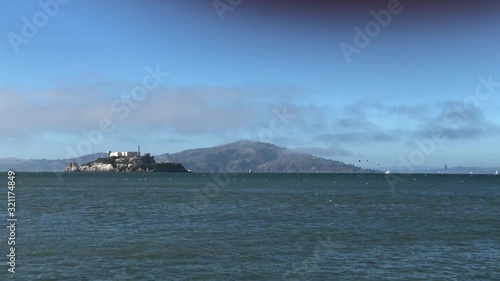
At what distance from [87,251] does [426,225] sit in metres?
41.4

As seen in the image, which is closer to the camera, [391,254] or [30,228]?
[391,254]

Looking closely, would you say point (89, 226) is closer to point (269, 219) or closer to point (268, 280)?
point (269, 219)

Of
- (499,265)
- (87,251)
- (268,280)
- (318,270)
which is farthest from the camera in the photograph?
(87,251)

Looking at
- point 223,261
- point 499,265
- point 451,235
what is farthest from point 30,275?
point 451,235

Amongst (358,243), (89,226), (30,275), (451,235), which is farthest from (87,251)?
(451,235)

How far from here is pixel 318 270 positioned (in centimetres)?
3241

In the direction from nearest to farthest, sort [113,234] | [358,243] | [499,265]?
1. [499,265]
2. [358,243]
3. [113,234]

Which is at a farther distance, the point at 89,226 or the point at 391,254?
the point at 89,226

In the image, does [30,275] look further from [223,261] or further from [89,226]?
[89,226]

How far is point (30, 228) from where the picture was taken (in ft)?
167

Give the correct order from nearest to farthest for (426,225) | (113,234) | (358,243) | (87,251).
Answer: (87,251) → (358,243) → (113,234) → (426,225)

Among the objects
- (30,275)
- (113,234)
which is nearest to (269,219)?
(113,234)

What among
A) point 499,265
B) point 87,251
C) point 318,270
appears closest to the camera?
point 318,270

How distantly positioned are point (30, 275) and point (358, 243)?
2798 centimetres
